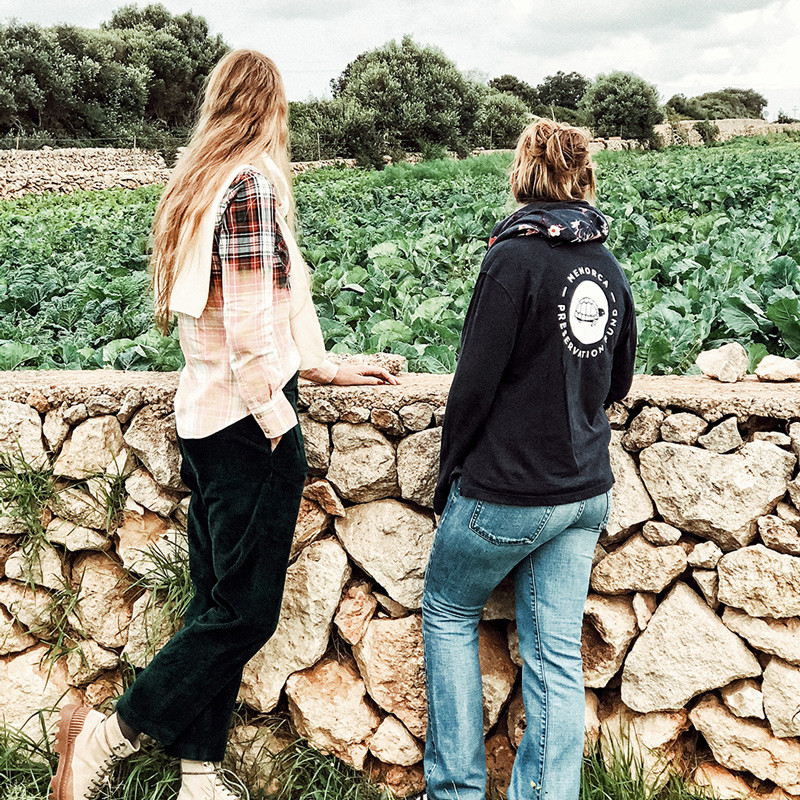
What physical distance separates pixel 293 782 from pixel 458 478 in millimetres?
1200

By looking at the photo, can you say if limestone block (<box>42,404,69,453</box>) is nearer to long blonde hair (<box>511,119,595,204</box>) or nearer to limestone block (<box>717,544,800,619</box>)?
long blonde hair (<box>511,119,595,204</box>)

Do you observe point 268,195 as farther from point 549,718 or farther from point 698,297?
point 698,297

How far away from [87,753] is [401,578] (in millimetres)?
998

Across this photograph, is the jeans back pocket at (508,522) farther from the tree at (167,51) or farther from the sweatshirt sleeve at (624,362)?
the tree at (167,51)

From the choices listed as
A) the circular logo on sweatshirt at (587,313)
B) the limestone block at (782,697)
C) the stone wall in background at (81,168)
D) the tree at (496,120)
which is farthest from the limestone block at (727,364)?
the tree at (496,120)

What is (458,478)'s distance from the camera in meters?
2.01

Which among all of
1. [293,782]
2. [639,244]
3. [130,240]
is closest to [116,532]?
[293,782]

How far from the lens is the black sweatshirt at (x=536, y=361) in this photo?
184 cm

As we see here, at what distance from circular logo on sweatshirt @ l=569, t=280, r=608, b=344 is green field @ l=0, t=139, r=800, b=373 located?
18.0 inches

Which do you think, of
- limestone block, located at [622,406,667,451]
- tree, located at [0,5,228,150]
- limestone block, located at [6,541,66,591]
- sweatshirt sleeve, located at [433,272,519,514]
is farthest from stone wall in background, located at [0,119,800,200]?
sweatshirt sleeve, located at [433,272,519,514]

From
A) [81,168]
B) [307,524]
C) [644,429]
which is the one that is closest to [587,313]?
[644,429]

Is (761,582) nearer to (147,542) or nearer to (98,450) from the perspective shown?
(147,542)

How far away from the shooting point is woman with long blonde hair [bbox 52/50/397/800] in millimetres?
1868

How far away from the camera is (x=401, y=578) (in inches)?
95.6
